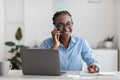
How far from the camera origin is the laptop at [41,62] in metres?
1.98

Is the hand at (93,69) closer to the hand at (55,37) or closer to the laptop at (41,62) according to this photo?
the laptop at (41,62)

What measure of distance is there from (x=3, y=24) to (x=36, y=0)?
2.76ft

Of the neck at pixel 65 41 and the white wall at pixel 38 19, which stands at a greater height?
the white wall at pixel 38 19

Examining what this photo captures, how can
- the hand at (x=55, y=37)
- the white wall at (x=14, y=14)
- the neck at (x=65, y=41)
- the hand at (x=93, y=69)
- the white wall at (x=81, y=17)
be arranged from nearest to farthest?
1. the hand at (x=93, y=69)
2. the hand at (x=55, y=37)
3. the neck at (x=65, y=41)
4. the white wall at (x=81, y=17)
5. the white wall at (x=14, y=14)

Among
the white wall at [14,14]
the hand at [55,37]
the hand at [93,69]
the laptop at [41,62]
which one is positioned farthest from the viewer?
the white wall at [14,14]

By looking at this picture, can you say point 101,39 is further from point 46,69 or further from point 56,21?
point 46,69

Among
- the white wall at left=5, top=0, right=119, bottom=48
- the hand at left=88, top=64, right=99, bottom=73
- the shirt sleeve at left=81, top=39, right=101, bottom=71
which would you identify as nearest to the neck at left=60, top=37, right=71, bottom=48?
the shirt sleeve at left=81, top=39, right=101, bottom=71

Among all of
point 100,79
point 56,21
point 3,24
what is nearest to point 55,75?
point 100,79

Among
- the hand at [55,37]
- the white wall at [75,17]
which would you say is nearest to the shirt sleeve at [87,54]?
the hand at [55,37]

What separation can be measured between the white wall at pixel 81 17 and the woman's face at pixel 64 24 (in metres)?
2.65

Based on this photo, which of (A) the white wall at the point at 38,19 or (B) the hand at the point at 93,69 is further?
(A) the white wall at the point at 38,19

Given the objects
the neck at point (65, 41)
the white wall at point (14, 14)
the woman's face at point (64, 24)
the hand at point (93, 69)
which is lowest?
the hand at point (93, 69)

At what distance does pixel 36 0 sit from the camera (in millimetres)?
5312

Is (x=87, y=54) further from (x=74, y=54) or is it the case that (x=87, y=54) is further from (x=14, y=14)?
(x=14, y=14)
